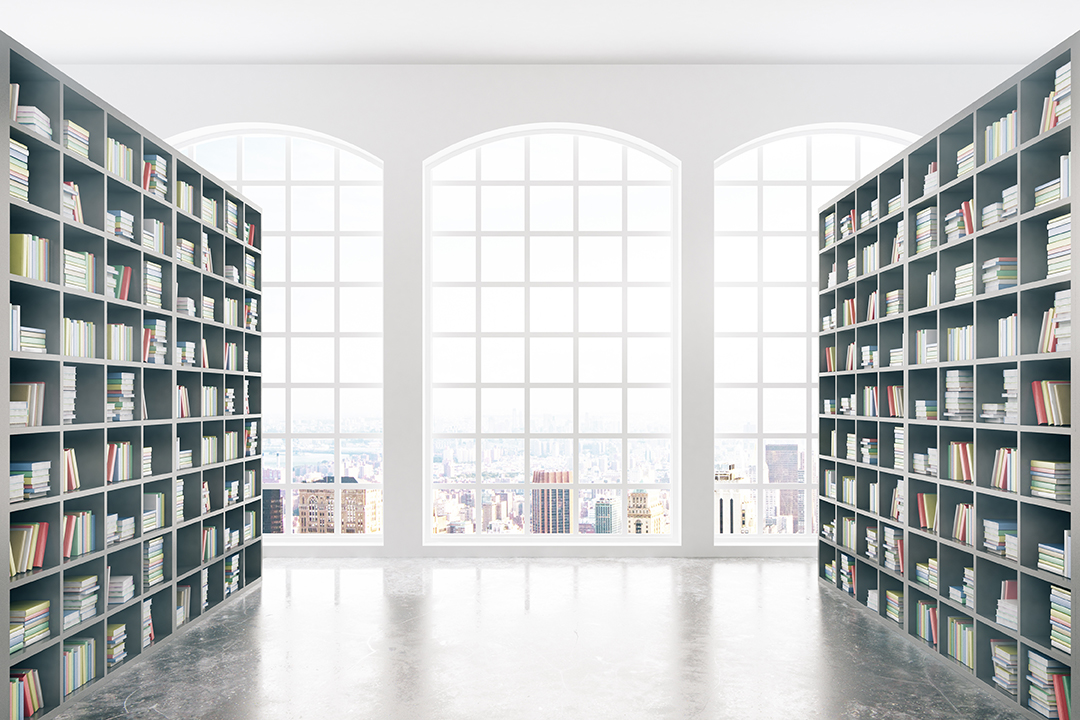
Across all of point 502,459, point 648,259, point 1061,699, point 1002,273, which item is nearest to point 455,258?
point 648,259

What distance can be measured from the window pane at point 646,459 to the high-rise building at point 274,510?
362cm

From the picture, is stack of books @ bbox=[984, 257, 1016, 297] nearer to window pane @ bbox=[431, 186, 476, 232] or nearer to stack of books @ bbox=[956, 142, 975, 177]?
stack of books @ bbox=[956, 142, 975, 177]

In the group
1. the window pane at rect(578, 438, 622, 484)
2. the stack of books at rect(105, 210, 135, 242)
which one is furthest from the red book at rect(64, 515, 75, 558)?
the window pane at rect(578, 438, 622, 484)

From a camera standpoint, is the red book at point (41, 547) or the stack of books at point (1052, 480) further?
the red book at point (41, 547)

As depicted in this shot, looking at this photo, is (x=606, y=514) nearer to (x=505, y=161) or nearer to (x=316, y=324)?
(x=316, y=324)

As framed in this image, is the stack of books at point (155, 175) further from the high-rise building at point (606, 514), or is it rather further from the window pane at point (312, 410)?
the high-rise building at point (606, 514)

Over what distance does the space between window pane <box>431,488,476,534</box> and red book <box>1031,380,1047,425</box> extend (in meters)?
5.14

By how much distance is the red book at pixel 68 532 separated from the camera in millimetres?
3695

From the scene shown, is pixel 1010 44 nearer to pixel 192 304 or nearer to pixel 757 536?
pixel 757 536

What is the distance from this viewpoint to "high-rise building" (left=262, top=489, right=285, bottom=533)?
7.43 metres

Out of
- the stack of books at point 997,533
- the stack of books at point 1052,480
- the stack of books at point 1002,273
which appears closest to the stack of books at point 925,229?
the stack of books at point 1002,273

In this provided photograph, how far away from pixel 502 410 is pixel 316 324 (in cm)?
215

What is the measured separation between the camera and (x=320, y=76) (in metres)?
7.21

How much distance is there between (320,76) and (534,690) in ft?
20.1
